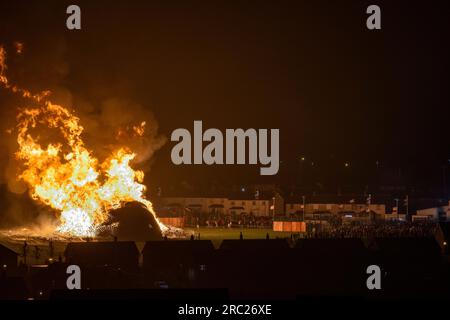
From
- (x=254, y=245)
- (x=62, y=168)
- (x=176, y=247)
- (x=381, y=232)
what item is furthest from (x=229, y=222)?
(x=254, y=245)

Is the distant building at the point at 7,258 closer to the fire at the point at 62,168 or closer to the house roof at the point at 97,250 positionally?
the house roof at the point at 97,250

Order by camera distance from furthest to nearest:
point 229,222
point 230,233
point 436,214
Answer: point 436,214 < point 229,222 < point 230,233

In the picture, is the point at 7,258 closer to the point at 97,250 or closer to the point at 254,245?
the point at 97,250

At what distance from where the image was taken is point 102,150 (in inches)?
1971

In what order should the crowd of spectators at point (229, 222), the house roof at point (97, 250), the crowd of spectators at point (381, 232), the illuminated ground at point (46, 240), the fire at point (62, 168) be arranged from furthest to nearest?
1. the crowd of spectators at point (229, 222)
2. the fire at point (62, 168)
3. the crowd of spectators at point (381, 232)
4. the illuminated ground at point (46, 240)
5. the house roof at point (97, 250)

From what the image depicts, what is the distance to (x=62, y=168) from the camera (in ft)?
158

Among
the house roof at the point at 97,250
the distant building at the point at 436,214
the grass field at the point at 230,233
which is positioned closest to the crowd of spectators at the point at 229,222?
the grass field at the point at 230,233

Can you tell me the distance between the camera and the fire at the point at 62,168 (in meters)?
47.3

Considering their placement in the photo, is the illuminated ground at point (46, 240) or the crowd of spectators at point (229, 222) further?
the crowd of spectators at point (229, 222)

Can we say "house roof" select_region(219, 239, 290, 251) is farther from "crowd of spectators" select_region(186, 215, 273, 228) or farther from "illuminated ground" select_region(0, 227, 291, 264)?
"crowd of spectators" select_region(186, 215, 273, 228)

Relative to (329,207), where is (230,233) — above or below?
below

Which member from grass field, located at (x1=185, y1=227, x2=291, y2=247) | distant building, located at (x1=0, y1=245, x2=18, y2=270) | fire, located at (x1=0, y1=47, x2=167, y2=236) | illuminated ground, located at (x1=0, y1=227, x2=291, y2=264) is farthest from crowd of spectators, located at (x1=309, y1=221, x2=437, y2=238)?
distant building, located at (x1=0, y1=245, x2=18, y2=270)

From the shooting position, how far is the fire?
47344 mm

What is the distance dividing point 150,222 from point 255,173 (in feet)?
169
